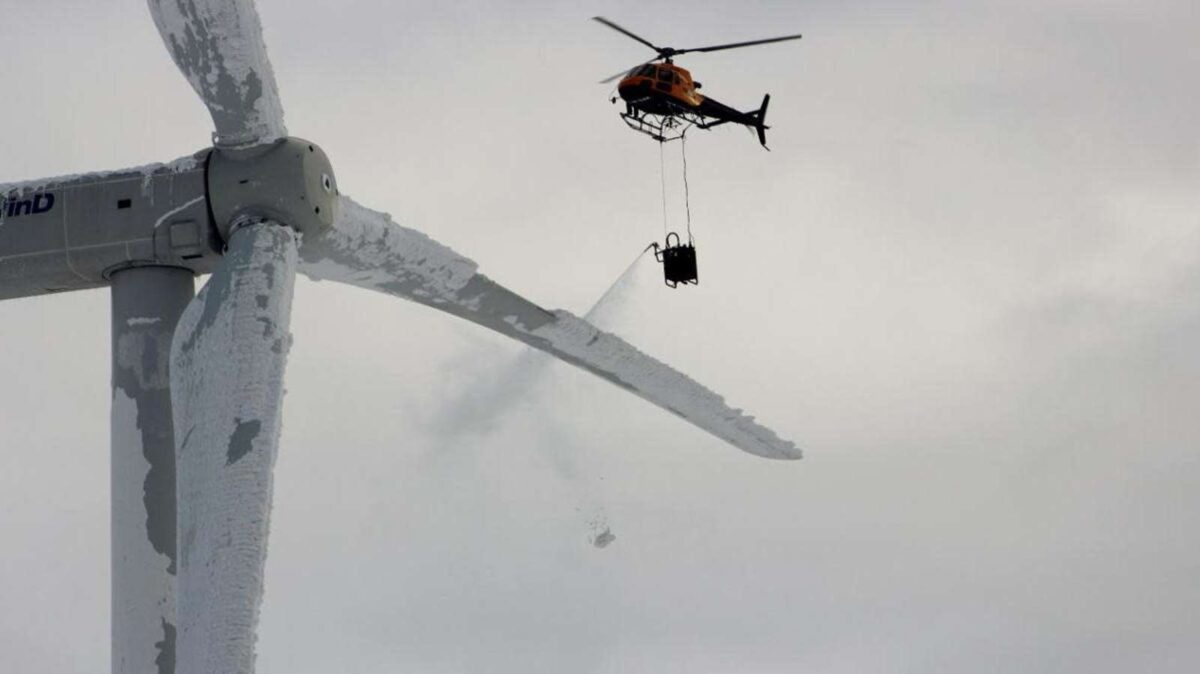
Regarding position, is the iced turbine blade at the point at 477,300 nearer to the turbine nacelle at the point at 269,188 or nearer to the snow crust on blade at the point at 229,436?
the turbine nacelle at the point at 269,188

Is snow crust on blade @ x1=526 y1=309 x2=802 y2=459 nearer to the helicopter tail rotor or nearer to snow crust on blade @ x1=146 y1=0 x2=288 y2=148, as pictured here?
snow crust on blade @ x1=146 y1=0 x2=288 y2=148

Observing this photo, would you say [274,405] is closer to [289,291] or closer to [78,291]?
[289,291]

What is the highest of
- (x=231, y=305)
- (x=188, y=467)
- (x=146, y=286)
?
(x=146, y=286)

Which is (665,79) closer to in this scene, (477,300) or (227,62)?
(477,300)

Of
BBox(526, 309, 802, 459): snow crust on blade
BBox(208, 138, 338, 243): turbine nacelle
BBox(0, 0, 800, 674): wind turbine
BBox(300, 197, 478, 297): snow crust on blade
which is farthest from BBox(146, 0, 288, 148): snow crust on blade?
BBox(526, 309, 802, 459): snow crust on blade

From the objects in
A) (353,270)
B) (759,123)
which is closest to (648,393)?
(353,270)

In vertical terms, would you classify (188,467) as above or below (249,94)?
below

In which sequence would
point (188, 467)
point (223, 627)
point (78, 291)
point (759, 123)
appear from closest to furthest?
point (223, 627) < point (188, 467) < point (78, 291) < point (759, 123)
